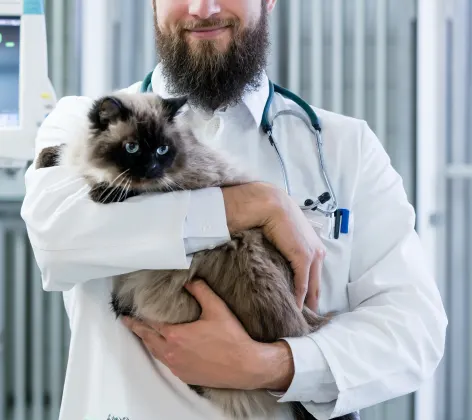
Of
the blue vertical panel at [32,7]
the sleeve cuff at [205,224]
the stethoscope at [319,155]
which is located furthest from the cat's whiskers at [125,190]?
the blue vertical panel at [32,7]

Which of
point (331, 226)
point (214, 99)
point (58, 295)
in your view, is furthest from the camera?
point (58, 295)

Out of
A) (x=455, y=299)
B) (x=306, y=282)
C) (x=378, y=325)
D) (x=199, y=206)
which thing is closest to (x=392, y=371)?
(x=378, y=325)

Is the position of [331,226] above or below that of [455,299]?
above

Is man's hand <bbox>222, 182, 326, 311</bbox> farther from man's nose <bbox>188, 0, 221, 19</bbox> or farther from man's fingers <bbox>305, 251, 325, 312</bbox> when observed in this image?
man's nose <bbox>188, 0, 221, 19</bbox>

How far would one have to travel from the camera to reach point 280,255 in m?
1.10

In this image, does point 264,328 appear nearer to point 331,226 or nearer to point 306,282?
point 306,282

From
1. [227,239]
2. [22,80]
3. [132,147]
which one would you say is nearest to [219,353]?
[227,239]

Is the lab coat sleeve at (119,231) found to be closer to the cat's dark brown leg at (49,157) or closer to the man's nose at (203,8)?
the cat's dark brown leg at (49,157)

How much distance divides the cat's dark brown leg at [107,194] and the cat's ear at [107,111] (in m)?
0.13

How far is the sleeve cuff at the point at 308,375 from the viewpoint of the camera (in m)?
1.05

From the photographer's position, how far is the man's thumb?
1046mm

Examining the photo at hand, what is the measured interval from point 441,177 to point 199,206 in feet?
4.68

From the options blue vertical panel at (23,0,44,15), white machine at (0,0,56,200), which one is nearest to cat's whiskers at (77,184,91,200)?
white machine at (0,0,56,200)

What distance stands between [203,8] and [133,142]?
394 mm
